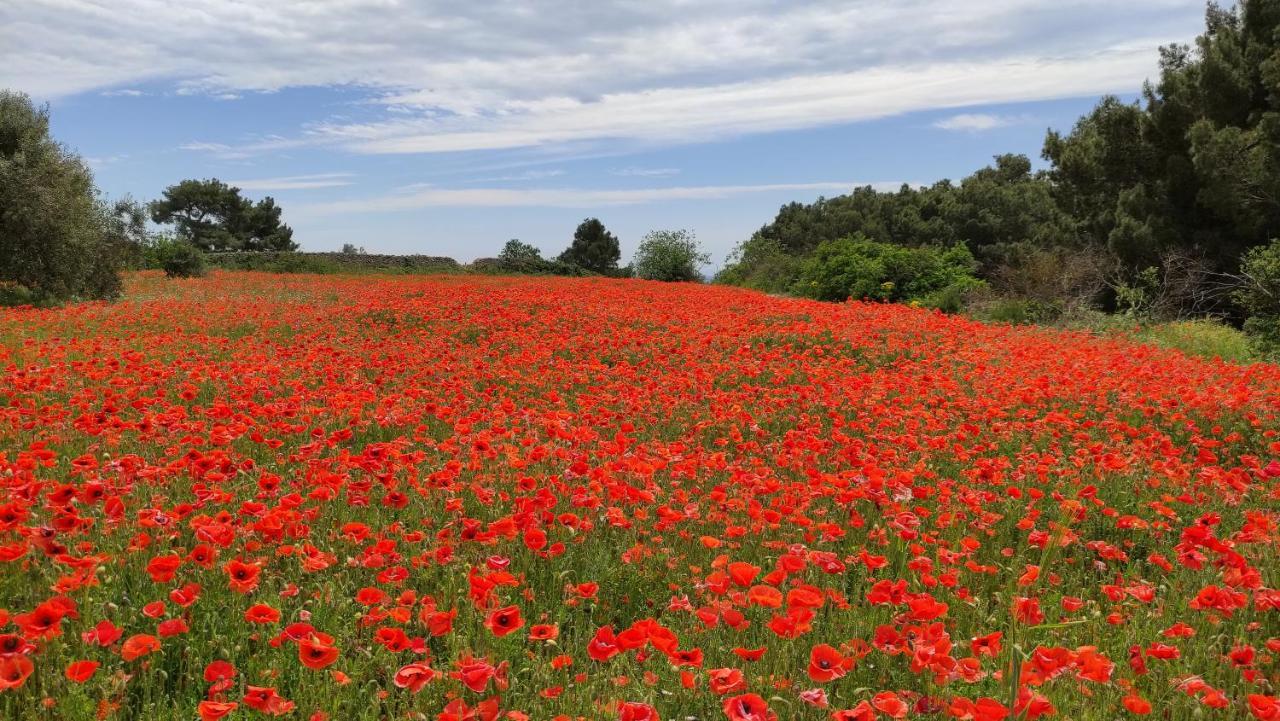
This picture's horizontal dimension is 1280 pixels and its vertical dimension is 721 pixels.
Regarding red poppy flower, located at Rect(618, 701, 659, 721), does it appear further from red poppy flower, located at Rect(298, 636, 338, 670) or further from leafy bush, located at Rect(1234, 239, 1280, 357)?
leafy bush, located at Rect(1234, 239, 1280, 357)

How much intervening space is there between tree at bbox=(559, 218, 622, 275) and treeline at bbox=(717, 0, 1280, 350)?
31.1 m

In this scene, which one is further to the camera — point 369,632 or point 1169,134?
point 1169,134

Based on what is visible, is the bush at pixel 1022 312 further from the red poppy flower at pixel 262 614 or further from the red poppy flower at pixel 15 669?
the red poppy flower at pixel 15 669

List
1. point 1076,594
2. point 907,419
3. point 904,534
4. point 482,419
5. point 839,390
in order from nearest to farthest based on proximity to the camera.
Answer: point 904,534 → point 1076,594 → point 482,419 → point 907,419 → point 839,390

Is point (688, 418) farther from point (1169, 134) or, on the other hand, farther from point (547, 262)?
point (547, 262)

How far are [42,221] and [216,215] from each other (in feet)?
185

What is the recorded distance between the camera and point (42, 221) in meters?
18.7

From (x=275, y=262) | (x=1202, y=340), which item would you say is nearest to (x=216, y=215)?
(x=275, y=262)

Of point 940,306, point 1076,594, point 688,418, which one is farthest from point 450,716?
point 940,306

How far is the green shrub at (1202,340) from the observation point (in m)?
14.0

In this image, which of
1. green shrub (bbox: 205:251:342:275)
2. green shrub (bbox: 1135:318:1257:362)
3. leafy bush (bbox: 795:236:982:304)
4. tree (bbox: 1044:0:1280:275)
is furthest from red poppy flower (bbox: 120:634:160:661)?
green shrub (bbox: 205:251:342:275)

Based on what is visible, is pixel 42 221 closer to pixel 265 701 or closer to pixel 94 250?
pixel 94 250

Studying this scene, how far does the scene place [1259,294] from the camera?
53.8 feet

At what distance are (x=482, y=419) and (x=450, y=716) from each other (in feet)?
16.3
